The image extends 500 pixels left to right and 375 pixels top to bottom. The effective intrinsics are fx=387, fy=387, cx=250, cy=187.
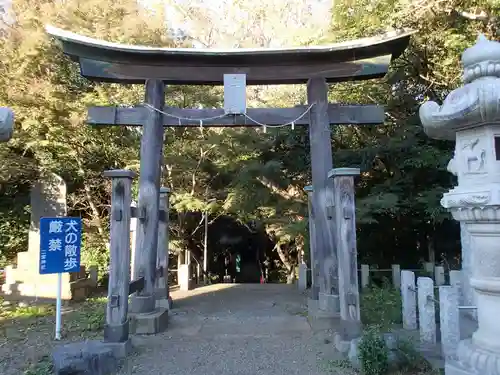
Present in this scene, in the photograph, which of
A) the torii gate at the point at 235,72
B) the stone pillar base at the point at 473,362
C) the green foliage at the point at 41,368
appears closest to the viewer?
the stone pillar base at the point at 473,362

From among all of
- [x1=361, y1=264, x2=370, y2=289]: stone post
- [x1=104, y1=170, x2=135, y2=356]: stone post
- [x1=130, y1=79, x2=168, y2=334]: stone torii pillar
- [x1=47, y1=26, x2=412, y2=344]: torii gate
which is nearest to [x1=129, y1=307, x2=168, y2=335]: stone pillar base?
[x1=130, y1=79, x2=168, y2=334]: stone torii pillar

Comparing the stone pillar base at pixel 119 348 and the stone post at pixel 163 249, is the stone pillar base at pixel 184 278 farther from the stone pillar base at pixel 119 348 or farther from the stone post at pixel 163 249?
the stone pillar base at pixel 119 348

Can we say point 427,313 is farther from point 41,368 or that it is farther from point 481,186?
point 41,368

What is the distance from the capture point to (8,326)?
616 cm

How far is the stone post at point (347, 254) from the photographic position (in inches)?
181

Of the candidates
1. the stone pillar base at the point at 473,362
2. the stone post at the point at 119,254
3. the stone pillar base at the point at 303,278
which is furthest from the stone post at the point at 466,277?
the stone post at the point at 119,254

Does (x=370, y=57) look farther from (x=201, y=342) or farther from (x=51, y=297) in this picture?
(x=51, y=297)

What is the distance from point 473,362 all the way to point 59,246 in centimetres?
547

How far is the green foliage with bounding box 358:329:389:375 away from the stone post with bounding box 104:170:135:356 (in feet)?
9.27

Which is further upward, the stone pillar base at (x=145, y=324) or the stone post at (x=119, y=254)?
the stone post at (x=119, y=254)

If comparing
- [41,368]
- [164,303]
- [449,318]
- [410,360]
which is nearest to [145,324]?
[164,303]

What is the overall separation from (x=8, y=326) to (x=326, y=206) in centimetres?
541

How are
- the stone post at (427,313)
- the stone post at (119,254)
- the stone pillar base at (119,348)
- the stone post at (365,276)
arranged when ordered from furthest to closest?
the stone post at (365,276) < the stone post at (119,254) < the stone post at (427,313) < the stone pillar base at (119,348)

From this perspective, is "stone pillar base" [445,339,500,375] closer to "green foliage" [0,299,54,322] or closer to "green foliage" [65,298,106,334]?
"green foliage" [65,298,106,334]
